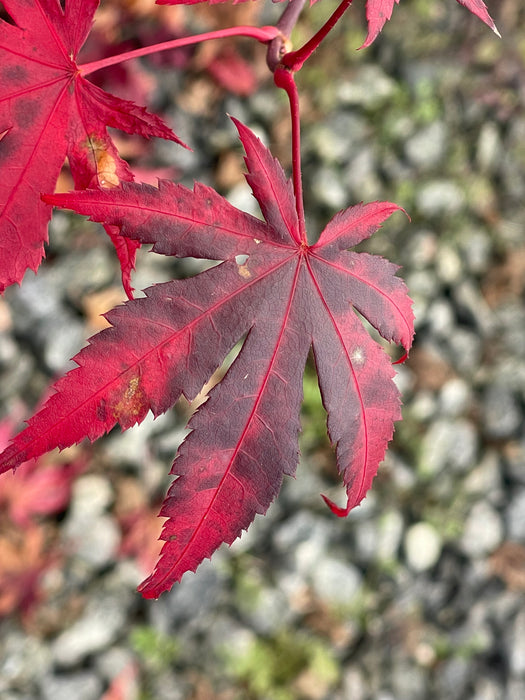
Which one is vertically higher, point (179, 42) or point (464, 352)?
point (179, 42)

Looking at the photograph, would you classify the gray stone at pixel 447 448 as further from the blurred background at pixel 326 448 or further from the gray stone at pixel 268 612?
the gray stone at pixel 268 612

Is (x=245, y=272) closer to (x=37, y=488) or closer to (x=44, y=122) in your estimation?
(x=44, y=122)

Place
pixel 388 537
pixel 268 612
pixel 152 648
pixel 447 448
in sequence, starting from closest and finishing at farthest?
pixel 152 648, pixel 268 612, pixel 388 537, pixel 447 448

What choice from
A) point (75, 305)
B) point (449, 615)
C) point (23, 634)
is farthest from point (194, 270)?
point (449, 615)

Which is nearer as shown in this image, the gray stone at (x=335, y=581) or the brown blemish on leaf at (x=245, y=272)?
the brown blemish on leaf at (x=245, y=272)

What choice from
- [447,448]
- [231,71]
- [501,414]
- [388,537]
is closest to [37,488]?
[388,537]

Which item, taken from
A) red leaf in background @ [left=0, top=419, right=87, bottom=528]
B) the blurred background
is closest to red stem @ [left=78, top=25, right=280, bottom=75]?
the blurred background

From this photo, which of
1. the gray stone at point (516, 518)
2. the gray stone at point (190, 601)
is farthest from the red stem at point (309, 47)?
the gray stone at point (516, 518)
